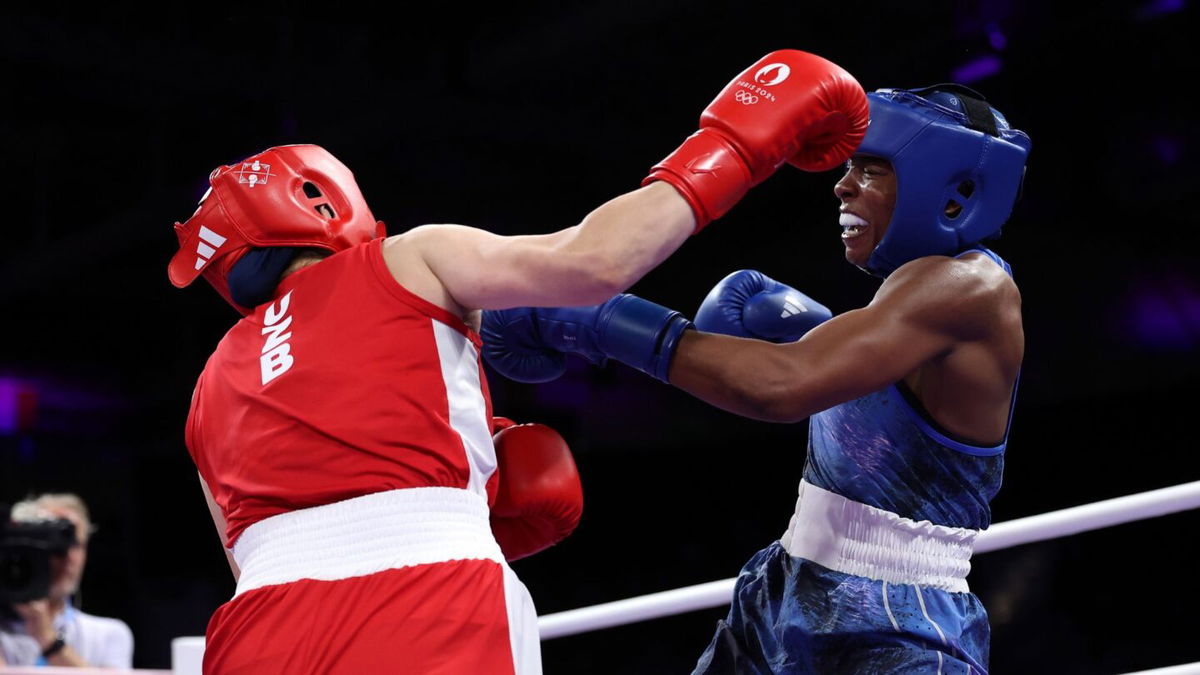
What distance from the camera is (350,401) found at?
1.67 meters

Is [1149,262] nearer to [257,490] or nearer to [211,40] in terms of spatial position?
[211,40]

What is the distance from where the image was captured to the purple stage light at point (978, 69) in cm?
611

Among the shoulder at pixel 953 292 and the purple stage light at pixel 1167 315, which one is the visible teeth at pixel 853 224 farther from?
the purple stage light at pixel 1167 315

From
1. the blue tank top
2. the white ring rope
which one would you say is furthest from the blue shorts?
the white ring rope

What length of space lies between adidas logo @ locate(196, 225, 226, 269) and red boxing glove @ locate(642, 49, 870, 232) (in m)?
0.62

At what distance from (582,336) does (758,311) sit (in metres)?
0.32

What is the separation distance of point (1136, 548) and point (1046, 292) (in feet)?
4.50

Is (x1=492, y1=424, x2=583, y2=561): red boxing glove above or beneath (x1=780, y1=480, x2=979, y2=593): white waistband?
above

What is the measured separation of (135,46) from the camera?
261 inches

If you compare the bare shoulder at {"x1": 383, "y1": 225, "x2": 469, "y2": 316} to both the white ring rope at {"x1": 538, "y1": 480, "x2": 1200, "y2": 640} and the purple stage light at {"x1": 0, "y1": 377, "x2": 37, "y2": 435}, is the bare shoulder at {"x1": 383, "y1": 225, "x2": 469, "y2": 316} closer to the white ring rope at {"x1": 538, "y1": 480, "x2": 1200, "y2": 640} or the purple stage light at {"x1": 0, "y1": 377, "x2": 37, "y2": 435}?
the white ring rope at {"x1": 538, "y1": 480, "x2": 1200, "y2": 640}

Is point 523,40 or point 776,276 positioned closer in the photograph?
point 523,40

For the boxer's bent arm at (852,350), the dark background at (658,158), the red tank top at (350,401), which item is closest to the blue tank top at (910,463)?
the boxer's bent arm at (852,350)

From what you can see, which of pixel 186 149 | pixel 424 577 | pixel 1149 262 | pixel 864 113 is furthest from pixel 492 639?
pixel 186 149

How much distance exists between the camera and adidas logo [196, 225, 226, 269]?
188cm
